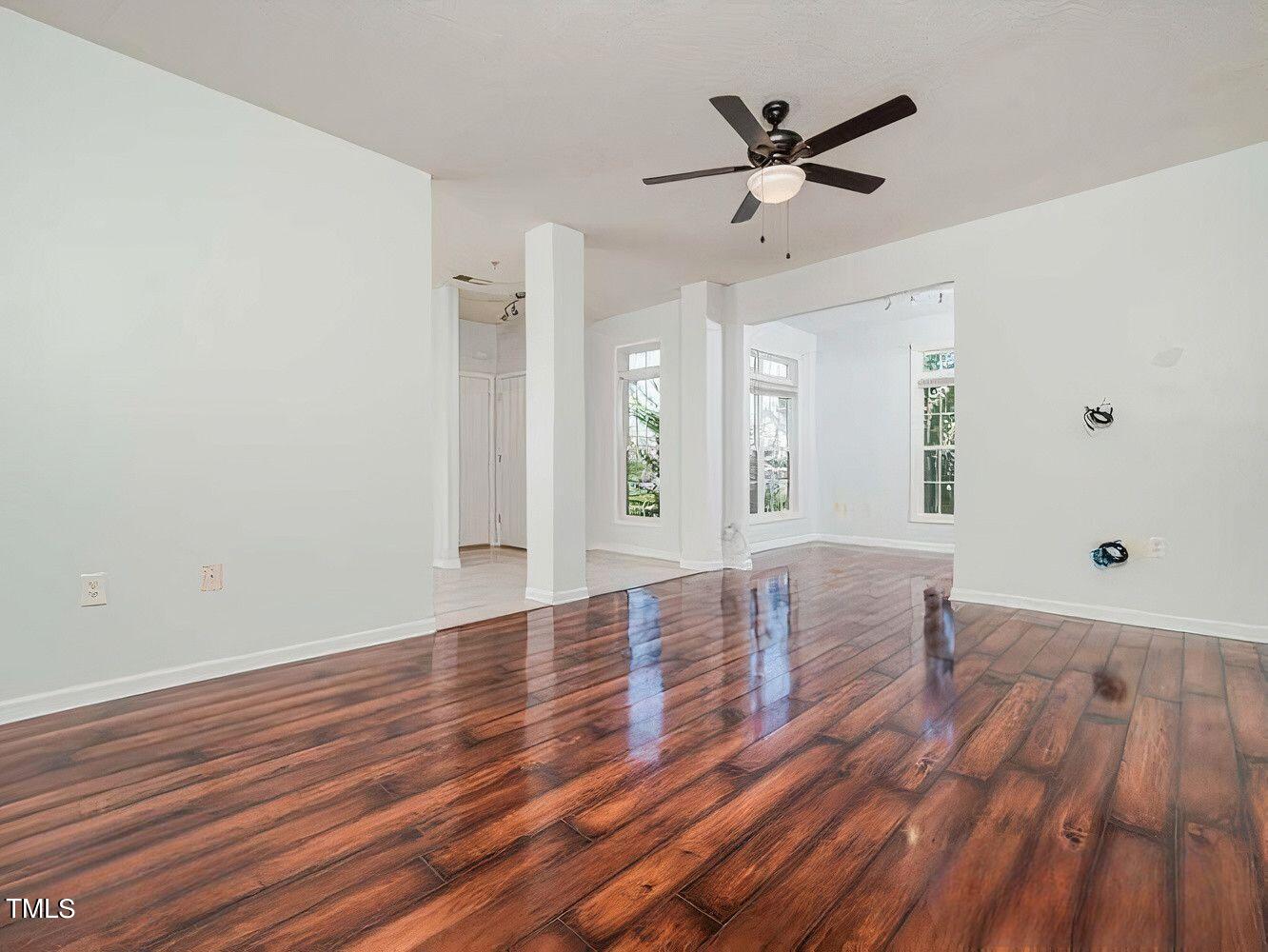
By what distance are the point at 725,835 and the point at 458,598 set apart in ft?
11.4

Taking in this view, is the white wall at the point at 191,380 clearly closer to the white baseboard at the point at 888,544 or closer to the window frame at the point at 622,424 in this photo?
the window frame at the point at 622,424

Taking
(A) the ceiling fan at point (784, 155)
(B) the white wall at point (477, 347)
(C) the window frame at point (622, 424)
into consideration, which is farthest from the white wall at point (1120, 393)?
(B) the white wall at point (477, 347)

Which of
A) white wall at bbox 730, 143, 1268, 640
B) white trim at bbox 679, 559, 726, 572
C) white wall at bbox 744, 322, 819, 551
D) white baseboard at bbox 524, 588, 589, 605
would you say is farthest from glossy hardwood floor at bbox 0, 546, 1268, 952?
white wall at bbox 744, 322, 819, 551

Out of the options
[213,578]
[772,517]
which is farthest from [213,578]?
[772,517]

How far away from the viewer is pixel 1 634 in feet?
7.88

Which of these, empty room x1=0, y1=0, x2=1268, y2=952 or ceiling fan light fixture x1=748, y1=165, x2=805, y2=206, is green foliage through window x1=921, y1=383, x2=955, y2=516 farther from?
ceiling fan light fixture x1=748, y1=165, x2=805, y2=206

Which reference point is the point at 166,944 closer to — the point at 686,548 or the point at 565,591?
the point at 565,591

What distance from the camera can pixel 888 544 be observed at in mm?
7578

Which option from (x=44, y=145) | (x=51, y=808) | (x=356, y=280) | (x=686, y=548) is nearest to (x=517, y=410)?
(x=686, y=548)

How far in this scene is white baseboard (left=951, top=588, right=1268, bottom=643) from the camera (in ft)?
11.5

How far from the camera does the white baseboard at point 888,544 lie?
7.15 m

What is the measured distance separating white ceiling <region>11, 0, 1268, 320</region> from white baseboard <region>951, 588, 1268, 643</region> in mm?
2661

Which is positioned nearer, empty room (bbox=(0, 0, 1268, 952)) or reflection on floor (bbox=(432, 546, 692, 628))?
empty room (bbox=(0, 0, 1268, 952))

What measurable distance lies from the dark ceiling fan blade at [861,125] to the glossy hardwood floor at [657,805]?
2.36 meters
